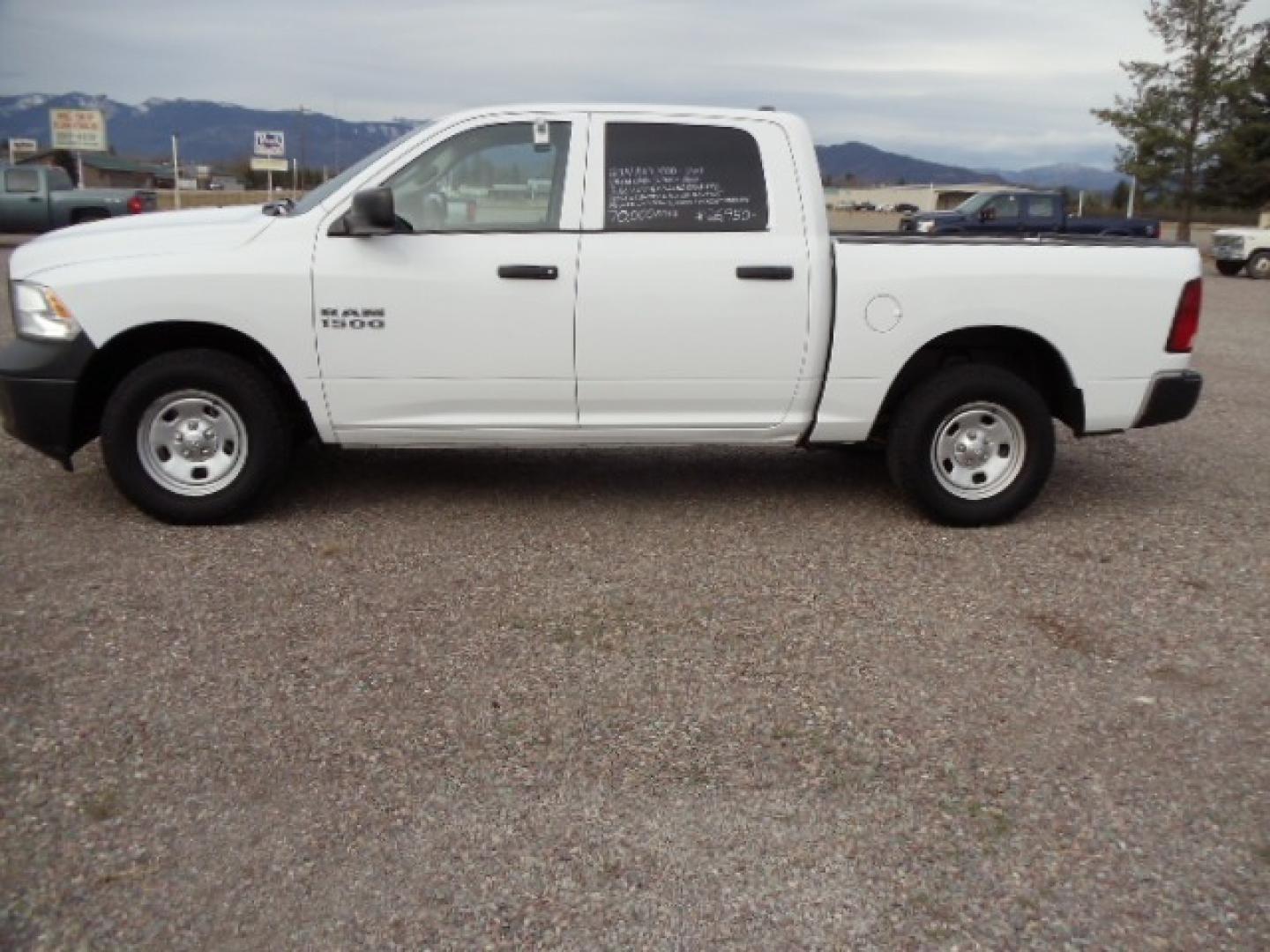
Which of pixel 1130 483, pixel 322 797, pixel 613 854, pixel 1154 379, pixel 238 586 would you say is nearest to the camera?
pixel 613 854

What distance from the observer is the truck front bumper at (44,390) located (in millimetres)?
5188

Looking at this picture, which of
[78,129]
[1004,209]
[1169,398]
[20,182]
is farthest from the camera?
[78,129]

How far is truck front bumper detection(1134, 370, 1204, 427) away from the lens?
5676 millimetres

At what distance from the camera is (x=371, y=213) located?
4977mm

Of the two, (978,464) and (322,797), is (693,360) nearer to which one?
(978,464)

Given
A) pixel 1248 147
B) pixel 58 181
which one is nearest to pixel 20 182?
pixel 58 181

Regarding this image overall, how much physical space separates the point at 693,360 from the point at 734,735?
2.23 m

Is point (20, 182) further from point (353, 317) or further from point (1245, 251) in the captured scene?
point (1245, 251)

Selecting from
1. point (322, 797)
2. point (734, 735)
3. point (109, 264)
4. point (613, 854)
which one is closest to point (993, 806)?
point (734, 735)

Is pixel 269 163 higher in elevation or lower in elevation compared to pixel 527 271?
higher

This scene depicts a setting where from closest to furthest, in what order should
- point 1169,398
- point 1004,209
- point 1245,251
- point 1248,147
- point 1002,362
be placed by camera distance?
point 1169,398 < point 1002,362 < point 1004,209 < point 1245,251 < point 1248,147

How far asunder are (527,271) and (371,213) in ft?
2.31

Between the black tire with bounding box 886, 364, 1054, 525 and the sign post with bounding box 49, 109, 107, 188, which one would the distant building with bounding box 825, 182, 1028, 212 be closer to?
the sign post with bounding box 49, 109, 107, 188

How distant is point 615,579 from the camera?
4.95 meters
